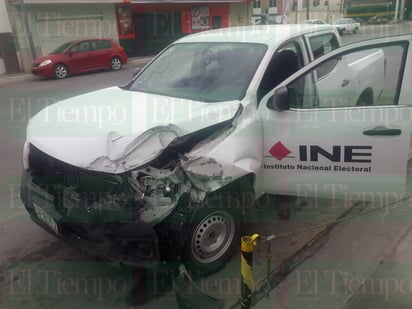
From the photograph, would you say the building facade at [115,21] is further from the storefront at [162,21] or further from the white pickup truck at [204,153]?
the white pickup truck at [204,153]

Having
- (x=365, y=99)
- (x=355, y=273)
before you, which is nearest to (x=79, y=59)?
(x=365, y=99)

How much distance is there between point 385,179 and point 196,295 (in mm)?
1816

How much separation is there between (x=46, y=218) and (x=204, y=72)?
6.57 ft

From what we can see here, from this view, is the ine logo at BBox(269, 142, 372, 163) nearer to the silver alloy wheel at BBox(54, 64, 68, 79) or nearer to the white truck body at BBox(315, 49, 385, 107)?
the white truck body at BBox(315, 49, 385, 107)

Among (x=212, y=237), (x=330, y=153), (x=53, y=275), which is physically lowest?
(x=53, y=275)

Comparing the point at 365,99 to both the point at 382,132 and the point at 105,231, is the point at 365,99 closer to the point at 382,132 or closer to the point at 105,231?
the point at 382,132

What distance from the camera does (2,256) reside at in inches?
139

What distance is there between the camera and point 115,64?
57.1 ft

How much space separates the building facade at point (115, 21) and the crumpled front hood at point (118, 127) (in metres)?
16.8

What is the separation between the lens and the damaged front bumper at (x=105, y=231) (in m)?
2.58

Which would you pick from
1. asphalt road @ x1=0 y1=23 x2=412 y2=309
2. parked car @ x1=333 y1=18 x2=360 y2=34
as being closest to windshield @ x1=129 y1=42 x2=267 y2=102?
asphalt road @ x1=0 y1=23 x2=412 y2=309

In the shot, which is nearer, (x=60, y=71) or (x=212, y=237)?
(x=212, y=237)

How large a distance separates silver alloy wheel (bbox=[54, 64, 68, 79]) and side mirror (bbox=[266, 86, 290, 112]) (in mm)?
13764

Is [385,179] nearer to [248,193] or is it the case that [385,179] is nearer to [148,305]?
[248,193]
